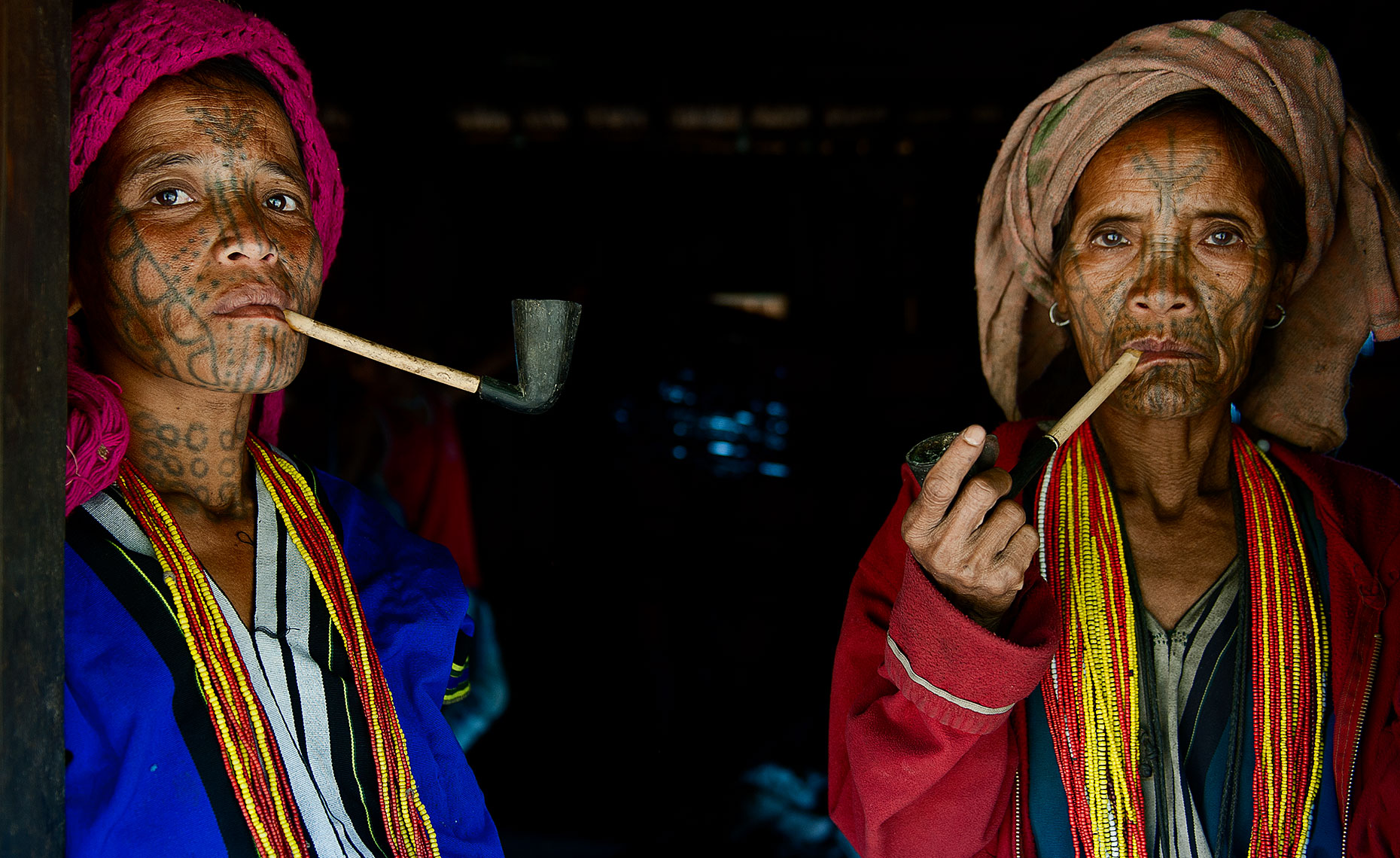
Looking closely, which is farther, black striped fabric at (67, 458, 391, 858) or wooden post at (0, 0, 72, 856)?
black striped fabric at (67, 458, 391, 858)

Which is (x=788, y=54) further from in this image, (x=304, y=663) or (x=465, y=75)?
(x=304, y=663)

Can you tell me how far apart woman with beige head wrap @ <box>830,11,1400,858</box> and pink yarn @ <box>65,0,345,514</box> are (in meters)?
1.17

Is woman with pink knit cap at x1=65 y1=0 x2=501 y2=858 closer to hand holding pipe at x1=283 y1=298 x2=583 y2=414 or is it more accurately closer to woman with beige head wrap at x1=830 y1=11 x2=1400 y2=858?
hand holding pipe at x1=283 y1=298 x2=583 y2=414

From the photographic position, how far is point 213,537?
1.73 meters

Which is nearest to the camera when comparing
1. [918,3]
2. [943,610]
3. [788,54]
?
[943,610]

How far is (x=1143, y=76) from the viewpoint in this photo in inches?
76.9

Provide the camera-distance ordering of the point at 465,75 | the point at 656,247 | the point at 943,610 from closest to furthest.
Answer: the point at 943,610 → the point at 465,75 → the point at 656,247

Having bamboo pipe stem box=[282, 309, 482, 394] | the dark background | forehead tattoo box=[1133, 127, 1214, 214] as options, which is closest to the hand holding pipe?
bamboo pipe stem box=[282, 309, 482, 394]

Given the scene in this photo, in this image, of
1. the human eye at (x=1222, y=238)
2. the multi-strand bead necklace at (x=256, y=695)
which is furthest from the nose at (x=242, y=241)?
the human eye at (x=1222, y=238)

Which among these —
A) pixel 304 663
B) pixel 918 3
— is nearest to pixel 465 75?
pixel 918 3

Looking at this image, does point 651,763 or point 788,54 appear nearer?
point 788,54

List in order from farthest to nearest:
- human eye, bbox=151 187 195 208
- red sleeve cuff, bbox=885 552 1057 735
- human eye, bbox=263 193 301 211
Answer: human eye, bbox=263 193 301 211 → human eye, bbox=151 187 195 208 → red sleeve cuff, bbox=885 552 1057 735

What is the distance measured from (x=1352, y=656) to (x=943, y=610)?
0.76 meters

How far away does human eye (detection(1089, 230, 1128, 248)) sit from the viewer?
1967 mm
